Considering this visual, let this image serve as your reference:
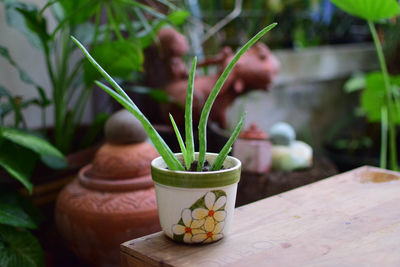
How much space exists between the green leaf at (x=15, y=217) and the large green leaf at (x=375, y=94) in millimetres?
1483

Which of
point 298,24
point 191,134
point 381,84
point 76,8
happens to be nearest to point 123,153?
point 191,134

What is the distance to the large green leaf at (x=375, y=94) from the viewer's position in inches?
79.4

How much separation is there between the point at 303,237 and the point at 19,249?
0.80 m

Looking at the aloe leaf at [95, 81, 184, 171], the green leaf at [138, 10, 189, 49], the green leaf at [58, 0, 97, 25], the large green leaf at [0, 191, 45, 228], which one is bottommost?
the large green leaf at [0, 191, 45, 228]

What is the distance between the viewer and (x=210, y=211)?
2.68ft

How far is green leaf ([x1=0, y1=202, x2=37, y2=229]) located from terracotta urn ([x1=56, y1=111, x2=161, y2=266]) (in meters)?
0.10

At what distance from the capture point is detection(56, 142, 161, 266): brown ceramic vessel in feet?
4.08

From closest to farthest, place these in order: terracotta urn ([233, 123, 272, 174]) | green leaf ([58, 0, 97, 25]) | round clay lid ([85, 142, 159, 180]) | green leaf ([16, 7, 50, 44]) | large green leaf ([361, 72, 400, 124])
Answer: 1. round clay lid ([85, 142, 159, 180])
2. green leaf ([16, 7, 50, 44])
3. green leaf ([58, 0, 97, 25])
4. terracotta urn ([233, 123, 272, 174])
5. large green leaf ([361, 72, 400, 124])

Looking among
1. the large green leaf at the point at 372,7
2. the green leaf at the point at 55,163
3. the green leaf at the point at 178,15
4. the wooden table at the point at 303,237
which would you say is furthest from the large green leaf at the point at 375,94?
the green leaf at the point at 55,163

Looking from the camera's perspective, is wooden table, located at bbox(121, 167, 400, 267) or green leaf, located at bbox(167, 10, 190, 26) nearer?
wooden table, located at bbox(121, 167, 400, 267)

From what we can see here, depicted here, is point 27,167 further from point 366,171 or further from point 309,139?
point 309,139

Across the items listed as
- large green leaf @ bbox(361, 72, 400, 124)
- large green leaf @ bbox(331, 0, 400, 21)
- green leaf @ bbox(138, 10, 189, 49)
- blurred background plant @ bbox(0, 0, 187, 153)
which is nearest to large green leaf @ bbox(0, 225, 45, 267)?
blurred background plant @ bbox(0, 0, 187, 153)

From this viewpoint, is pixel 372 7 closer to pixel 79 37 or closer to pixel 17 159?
pixel 79 37

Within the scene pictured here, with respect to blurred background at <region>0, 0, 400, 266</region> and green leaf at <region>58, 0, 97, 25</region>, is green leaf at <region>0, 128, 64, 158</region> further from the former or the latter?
green leaf at <region>58, 0, 97, 25</region>
